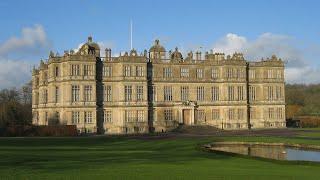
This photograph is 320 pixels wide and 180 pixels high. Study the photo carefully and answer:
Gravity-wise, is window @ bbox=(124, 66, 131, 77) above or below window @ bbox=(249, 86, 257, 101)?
above

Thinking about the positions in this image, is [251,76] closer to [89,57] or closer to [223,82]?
[223,82]

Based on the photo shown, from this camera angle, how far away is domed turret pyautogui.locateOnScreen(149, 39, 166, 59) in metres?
71.0

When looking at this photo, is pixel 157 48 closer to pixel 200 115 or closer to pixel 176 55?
pixel 176 55

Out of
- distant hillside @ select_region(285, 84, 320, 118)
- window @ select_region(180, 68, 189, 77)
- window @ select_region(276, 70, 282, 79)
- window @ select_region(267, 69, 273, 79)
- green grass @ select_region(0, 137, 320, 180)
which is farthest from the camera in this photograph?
distant hillside @ select_region(285, 84, 320, 118)

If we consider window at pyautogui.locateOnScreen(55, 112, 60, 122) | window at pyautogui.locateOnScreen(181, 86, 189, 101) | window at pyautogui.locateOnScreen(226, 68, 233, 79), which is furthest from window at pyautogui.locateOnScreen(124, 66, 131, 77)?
window at pyautogui.locateOnScreen(226, 68, 233, 79)

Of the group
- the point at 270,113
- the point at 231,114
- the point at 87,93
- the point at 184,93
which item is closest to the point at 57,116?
the point at 87,93

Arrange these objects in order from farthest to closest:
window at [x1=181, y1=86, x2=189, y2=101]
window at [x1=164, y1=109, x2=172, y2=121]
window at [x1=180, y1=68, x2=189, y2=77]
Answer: window at [x1=180, y1=68, x2=189, y2=77] < window at [x1=181, y1=86, x2=189, y2=101] < window at [x1=164, y1=109, x2=172, y2=121]

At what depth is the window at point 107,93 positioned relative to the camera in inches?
2569

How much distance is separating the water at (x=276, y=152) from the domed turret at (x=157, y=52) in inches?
1273

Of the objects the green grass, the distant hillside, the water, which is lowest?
the water

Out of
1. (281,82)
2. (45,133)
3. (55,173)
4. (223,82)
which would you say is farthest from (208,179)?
(281,82)

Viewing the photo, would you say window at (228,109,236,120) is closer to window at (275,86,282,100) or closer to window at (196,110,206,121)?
window at (196,110,206,121)

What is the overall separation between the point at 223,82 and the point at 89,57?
62.7ft

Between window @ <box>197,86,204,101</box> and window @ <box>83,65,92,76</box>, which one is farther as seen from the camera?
→ window @ <box>197,86,204,101</box>
